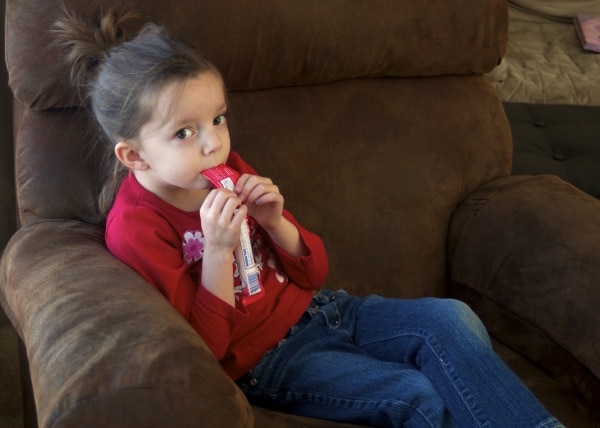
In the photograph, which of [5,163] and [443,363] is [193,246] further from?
[5,163]

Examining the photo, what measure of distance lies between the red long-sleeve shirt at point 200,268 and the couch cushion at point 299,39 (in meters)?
0.21

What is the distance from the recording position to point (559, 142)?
7.02ft

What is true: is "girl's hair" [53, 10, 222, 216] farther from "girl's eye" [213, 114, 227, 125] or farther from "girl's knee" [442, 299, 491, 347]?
"girl's knee" [442, 299, 491, 347]

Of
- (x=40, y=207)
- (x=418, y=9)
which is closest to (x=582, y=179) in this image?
(x=418, y=9)

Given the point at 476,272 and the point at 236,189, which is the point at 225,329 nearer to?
the point at 236,189

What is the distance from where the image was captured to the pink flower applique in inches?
49.7

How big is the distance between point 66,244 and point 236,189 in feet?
0.92

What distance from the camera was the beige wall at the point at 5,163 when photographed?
1812 mm

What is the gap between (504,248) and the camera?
1.54 metres

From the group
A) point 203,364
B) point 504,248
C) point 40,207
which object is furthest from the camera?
point 504,248

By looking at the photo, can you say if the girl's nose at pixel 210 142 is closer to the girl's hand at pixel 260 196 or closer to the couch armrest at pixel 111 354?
the girl's hand at pixel 260 196

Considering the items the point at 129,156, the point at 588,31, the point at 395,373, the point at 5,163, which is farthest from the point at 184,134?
the point at 588,31

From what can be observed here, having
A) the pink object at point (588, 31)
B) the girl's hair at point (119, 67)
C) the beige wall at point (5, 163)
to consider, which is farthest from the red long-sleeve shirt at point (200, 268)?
the pink object at point (588, 31)

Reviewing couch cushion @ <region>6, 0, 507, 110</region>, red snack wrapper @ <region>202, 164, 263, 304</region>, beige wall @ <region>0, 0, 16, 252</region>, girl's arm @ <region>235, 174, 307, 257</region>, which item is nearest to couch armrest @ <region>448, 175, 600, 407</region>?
couch cushion @ <region>6, 0, 507, 110</region>
